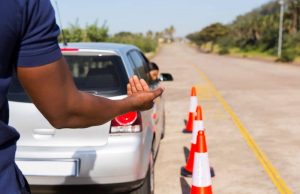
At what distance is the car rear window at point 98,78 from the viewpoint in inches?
164

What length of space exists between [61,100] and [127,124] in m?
2.73

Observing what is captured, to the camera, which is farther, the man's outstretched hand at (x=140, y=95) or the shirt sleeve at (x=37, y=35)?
the man's outstretched hand at (x=140, y=95)

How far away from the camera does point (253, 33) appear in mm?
68312

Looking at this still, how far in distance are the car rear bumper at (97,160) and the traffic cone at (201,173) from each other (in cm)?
51

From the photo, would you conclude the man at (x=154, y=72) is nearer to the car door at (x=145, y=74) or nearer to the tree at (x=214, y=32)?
the car door at (x=145, y=74)

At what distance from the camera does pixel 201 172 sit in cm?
406

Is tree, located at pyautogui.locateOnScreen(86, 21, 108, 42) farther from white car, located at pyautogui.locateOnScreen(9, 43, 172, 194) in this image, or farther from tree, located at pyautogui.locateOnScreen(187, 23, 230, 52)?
tree, located at pyautogui.locateOnScreen(187, 23, 230, 52)

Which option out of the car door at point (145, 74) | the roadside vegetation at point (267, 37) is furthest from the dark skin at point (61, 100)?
the roadside vegetation at point (267, 37)

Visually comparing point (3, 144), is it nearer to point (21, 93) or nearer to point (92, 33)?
point (21, 93)

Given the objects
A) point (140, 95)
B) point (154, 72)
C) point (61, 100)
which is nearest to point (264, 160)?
point (154, 72)

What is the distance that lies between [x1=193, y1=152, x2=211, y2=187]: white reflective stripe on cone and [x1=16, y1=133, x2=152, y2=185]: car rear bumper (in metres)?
0.51

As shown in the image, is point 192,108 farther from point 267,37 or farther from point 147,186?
point 267,37

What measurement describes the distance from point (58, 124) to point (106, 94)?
2707mm

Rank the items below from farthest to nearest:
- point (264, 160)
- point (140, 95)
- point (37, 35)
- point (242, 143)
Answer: point (242, 143), point (264, 160), point (140, 95), point (37, 35)
